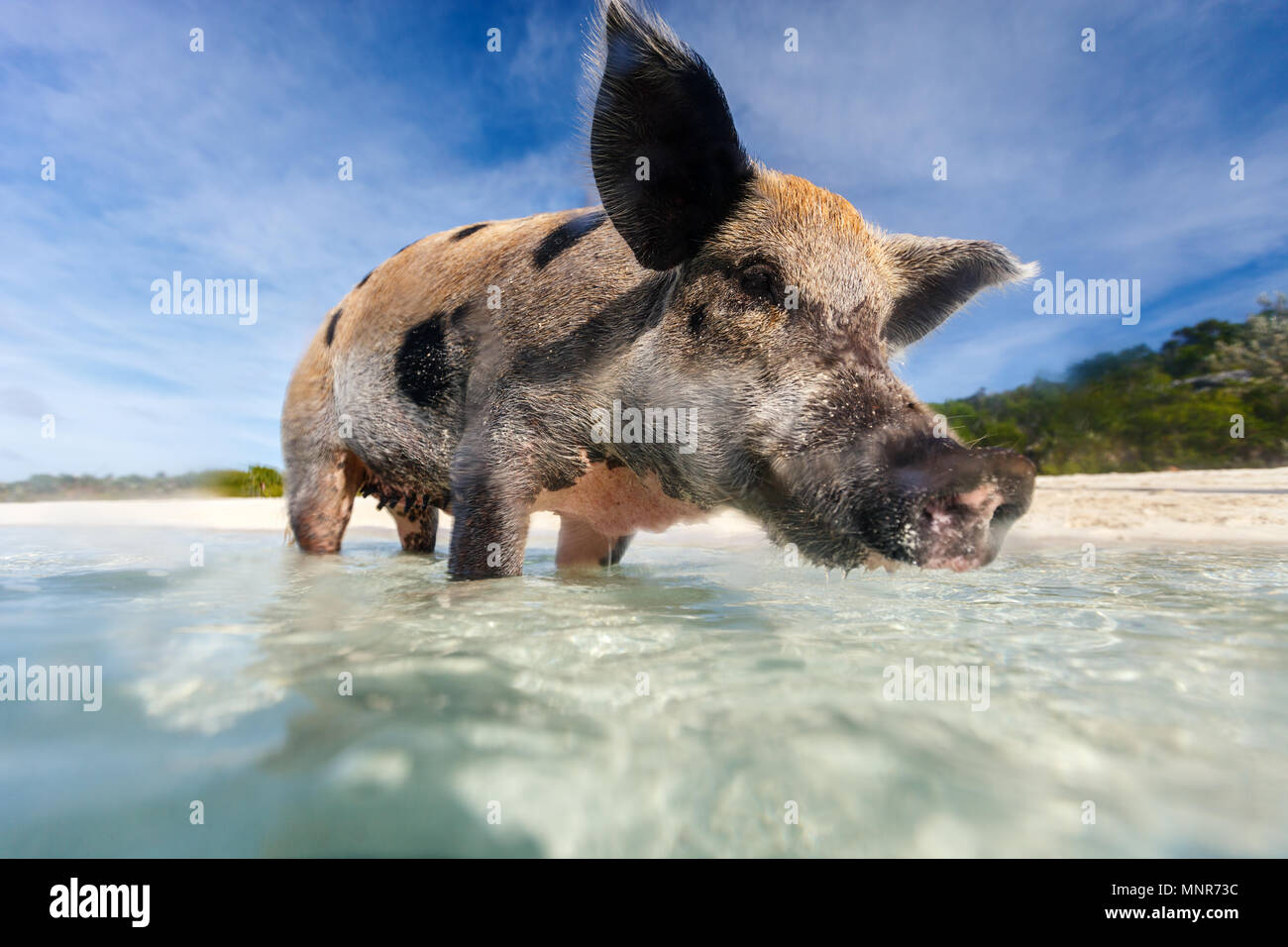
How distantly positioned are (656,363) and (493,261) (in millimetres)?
1543

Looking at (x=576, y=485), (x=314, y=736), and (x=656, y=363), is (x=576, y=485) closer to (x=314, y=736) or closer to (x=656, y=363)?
(x=656, y=363)

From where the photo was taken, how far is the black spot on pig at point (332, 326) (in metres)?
5.33

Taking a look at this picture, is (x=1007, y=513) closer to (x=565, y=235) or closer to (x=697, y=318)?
(x=697, y=318)

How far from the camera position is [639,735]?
1479 mm

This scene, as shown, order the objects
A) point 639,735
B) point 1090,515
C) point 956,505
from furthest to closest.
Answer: point 1090,515 < point 956,505 < point 639,735

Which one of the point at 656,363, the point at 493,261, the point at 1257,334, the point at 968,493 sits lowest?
the point at 968,493

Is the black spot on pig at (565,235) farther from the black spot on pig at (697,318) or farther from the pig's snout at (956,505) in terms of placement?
the pig's snout at (956,505)

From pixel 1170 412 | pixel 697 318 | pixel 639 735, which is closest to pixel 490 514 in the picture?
pixel 697 318

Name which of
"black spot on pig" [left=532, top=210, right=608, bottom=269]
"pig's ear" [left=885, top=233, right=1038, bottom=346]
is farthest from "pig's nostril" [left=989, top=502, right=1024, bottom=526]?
"black spot on pig" [left=532, top=210, right=608, bottom=269]

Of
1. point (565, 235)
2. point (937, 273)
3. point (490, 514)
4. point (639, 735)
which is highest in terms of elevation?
point (565, 235)

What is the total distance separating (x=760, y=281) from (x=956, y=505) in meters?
1.31

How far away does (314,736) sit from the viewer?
1473 millimetres

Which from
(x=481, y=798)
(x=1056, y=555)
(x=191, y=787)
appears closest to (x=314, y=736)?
(x=191, y=787)

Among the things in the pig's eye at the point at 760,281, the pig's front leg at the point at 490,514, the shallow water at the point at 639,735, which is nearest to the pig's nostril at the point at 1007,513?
the shallow water at the point at 639,735
